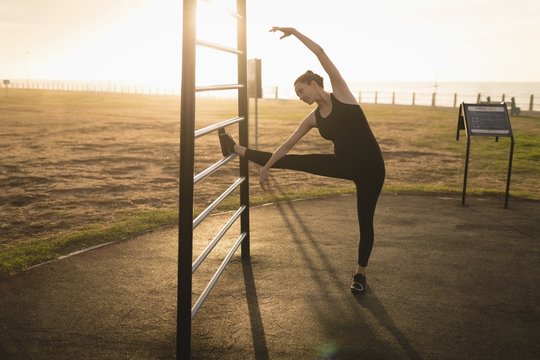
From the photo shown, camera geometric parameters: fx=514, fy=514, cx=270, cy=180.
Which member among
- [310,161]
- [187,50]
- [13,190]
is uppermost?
[187,50]

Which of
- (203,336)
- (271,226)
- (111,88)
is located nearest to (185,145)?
(203,336)

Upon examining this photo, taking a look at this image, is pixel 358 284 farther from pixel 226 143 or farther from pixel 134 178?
pixel 134 178

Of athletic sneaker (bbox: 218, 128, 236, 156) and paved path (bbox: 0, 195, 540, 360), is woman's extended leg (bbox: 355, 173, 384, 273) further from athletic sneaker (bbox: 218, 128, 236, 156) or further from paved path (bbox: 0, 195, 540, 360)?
athletic sneaker (bbox: 218, 128, 236, 156)

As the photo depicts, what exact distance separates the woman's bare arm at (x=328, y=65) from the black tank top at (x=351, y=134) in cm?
5

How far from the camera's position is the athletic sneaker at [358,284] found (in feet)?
14.1

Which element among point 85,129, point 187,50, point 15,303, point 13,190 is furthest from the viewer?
point 85,129

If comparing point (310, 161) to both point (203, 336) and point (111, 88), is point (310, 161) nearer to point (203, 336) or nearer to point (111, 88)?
point (203, 336)

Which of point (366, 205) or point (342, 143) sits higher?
point (342, 143)

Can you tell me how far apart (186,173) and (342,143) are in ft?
5.14

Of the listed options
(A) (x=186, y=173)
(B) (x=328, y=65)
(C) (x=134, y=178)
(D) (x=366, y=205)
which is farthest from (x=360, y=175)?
(C) (x=134, y=178)

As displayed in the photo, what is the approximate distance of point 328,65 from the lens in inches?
150

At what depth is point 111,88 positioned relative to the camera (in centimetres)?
9481

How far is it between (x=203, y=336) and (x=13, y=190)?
20.8ft

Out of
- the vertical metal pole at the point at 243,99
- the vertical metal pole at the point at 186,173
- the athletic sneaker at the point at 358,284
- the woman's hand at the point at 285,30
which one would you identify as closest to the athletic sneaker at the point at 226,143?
the vertical metal pole at the point at 243,99
